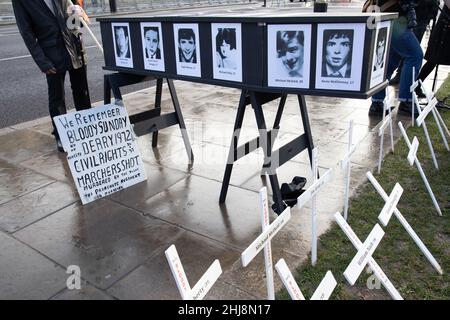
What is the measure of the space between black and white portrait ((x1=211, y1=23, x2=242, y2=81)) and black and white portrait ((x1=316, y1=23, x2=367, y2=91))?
0.60 metres

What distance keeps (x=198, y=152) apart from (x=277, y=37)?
7.20 ft

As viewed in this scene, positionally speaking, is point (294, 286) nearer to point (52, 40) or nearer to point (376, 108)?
point (52, 40)

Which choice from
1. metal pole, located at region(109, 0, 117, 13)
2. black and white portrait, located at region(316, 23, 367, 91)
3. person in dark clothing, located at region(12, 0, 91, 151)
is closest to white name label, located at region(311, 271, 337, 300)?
black and white portrait, located at region(316, 23, 367, 91)

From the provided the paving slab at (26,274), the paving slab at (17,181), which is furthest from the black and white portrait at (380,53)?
the paving slab at (17,181)

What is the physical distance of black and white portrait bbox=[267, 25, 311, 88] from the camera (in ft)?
8.67

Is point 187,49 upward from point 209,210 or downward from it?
upward

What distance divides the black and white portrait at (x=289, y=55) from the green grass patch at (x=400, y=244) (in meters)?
1.14

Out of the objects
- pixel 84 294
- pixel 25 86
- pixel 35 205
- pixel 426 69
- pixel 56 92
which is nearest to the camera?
pixel 84 294

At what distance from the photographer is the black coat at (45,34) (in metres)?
4.21

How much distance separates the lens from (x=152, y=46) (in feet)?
11.5

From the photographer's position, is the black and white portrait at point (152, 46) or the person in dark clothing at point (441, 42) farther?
the person in dark clothing at point (441, 42)

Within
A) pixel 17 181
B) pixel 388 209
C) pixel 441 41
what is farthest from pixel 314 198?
pixel 441 41

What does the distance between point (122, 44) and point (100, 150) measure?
3.19ft

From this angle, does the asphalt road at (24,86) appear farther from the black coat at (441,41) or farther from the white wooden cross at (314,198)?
the black coat at (441,41)
